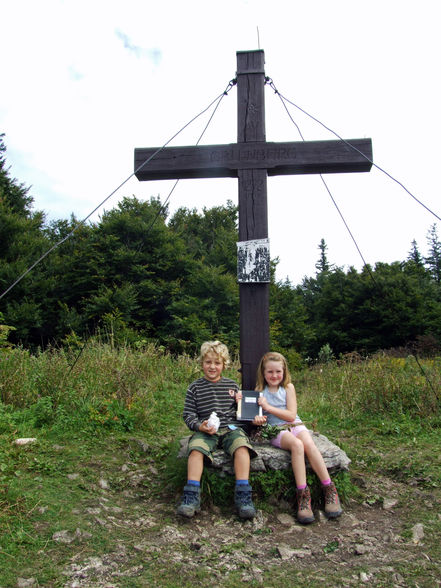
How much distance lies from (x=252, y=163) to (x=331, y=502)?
8.34ft

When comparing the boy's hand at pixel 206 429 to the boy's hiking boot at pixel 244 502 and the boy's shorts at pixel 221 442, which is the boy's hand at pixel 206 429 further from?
the boy's hiking boot at pixel 244 502

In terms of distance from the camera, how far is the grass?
2.43 metres

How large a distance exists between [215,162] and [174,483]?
2488mm

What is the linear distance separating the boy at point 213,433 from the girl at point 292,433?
24cm

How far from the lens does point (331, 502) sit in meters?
2.90

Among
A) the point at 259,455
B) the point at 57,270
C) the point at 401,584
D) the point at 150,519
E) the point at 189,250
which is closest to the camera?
the point at 401,584

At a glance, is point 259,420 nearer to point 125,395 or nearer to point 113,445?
point 113,445

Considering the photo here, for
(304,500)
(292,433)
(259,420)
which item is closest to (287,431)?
(292,433)

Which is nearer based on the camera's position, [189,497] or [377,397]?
[189,497]

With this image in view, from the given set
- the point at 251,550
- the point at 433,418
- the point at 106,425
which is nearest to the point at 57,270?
the point at 106,425

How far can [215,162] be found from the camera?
3689 millimetres

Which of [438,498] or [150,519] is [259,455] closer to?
[150,519]

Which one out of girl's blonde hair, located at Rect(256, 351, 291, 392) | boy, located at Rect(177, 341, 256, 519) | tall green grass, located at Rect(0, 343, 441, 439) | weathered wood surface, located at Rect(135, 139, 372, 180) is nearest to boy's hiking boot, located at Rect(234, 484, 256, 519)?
boy, located at Rect(177, 341, 256, 519)

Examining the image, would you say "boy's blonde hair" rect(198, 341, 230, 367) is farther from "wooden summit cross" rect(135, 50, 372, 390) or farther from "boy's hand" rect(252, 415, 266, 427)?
"boy's hand" rect(252, 415, 266, 427)
